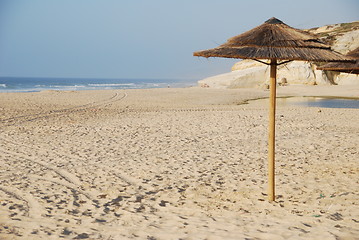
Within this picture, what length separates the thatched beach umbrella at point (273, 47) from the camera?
4.56m

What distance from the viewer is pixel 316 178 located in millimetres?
6375

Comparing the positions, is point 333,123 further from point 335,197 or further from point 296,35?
point 296,35

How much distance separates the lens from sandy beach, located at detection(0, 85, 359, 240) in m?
4.26

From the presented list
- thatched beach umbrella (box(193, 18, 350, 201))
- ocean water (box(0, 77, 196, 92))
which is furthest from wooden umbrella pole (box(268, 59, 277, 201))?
ocean water (box(0, 77, 196, 92))

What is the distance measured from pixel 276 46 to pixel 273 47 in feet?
0.14

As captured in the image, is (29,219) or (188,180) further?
(188,180)

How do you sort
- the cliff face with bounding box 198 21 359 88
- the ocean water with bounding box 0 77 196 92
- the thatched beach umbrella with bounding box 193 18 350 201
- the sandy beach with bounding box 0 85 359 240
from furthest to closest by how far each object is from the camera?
1. the ocean water with bounding box 0 77 196 92
2. the cliff face with bounding box 198 21 359 88
3. the thatched beach umbrella with bounding box 193 18 350 201
4. the sandy beach with bounding box 0 85 359 240

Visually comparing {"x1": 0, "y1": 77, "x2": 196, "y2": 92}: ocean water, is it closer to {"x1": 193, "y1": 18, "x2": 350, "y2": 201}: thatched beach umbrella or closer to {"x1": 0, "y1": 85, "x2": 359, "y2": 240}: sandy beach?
{"x1": 0, "y1": 85, "x2": 359, "y2": 240}: sandy beach

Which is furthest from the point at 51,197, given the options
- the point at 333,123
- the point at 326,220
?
the point at 333,123

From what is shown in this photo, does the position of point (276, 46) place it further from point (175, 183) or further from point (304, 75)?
point (304, 75)

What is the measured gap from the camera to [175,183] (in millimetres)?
6105

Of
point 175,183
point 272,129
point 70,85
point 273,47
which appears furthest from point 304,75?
point 70,85

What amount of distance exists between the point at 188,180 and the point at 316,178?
2272 mm

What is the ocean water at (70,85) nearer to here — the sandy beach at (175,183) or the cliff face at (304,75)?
the cliff face at (304,75)
